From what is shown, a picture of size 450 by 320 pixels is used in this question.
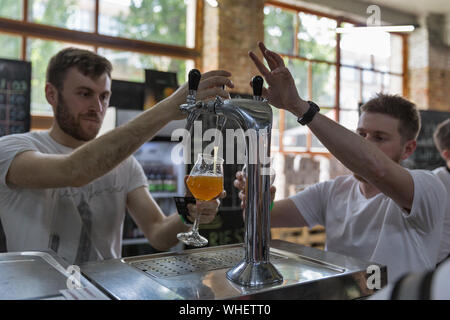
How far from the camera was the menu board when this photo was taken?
3975mm

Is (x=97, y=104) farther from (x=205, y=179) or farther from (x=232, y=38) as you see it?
(x=232, y=38)

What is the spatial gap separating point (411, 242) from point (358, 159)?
424 mm

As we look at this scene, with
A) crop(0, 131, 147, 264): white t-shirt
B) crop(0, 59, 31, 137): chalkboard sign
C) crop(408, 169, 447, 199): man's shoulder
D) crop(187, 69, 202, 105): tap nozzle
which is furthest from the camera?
crop(0, 59, 31, 137): chalkboard sign

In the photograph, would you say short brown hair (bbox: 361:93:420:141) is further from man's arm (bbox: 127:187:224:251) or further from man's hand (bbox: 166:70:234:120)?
man's arm (bbox: 127:187:224:251)

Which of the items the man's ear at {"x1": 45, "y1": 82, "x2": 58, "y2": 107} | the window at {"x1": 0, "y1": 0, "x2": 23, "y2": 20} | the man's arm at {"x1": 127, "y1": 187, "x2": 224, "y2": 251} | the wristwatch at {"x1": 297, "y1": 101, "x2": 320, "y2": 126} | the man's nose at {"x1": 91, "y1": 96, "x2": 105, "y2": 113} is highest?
the window at {"x1": 0, "y1": 0, "x2": 23, "y2": 20}

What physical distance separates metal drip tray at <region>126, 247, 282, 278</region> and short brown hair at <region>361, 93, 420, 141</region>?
2.70 feet

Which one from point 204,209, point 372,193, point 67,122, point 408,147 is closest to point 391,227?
point 372,193

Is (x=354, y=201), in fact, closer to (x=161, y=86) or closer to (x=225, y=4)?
(x=161, y=86)

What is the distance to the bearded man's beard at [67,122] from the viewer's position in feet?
5.80

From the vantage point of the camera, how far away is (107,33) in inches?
177

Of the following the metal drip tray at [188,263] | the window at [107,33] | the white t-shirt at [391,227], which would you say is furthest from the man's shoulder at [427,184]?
the window at [107,33]

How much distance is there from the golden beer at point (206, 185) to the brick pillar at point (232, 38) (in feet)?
12.5

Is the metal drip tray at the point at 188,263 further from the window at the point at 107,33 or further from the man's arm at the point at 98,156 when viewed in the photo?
the window at the point at 107,33

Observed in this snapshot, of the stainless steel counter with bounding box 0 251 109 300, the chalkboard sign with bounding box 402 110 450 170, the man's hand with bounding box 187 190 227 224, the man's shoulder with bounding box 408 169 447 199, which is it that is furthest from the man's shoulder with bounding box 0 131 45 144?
the chalkboard sign with bounding box 402 110 450 170
